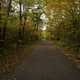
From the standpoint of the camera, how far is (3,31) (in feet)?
85.3

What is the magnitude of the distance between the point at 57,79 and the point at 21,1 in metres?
29.5

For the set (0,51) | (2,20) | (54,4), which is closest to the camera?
(2,20)

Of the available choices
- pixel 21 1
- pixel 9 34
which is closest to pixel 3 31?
pixel 9 34

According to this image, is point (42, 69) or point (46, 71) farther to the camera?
point (42, 69)

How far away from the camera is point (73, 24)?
32531 mm

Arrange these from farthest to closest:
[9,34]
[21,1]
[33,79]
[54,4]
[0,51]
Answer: [21,1] < [54,4] < [9,34] < [0,51] < [33,79]

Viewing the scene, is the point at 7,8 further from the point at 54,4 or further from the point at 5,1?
the point at 54,4

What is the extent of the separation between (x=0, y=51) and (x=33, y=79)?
12451 millimetres

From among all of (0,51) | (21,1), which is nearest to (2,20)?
(0,51)

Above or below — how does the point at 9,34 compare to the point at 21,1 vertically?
below

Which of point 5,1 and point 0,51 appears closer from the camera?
point 0,51

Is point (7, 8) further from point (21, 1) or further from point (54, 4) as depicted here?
point (21, 1)

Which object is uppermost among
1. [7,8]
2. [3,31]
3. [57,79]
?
[7,8]

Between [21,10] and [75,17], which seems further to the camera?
[21,10]
